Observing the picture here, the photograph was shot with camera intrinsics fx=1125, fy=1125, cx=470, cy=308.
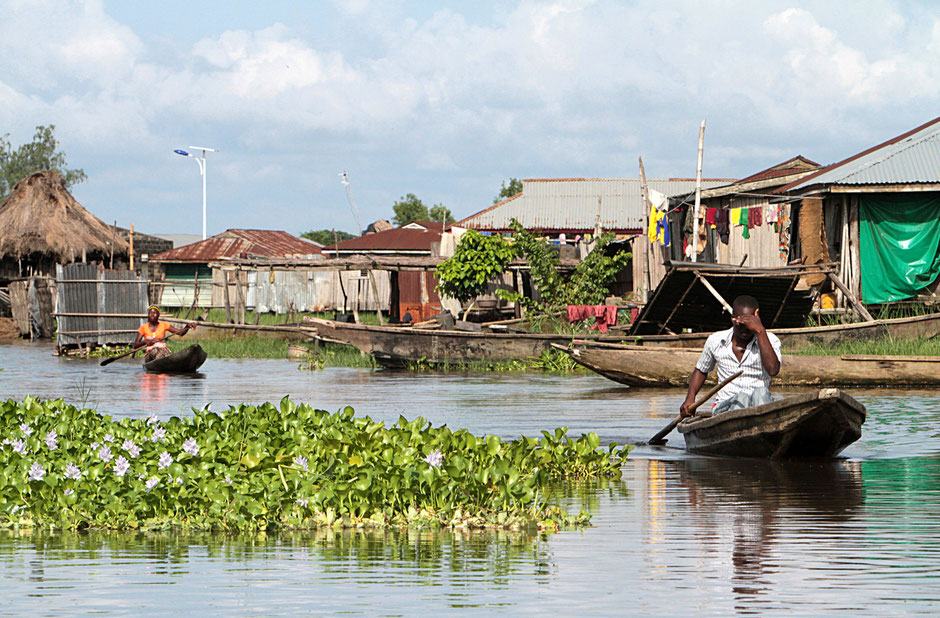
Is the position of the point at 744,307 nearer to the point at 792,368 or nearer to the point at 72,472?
the point at 72,472

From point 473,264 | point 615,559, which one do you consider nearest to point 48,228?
point 473,264

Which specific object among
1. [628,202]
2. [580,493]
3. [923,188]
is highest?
[628,202]

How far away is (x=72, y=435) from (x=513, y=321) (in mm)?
15072

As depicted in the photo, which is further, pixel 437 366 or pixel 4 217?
pixel 4 217

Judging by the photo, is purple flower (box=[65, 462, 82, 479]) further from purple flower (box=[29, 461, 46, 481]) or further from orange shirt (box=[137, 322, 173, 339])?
orange shirt (box=[137, 322, 173, 339])

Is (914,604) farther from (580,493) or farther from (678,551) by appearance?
(580,493)

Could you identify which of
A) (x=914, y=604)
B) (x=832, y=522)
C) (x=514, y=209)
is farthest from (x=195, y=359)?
(x=514, y=209)

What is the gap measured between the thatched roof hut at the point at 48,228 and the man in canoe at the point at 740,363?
2685 cm

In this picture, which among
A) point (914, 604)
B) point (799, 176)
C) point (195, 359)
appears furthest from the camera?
point (799, 176)

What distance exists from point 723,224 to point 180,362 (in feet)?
33.8

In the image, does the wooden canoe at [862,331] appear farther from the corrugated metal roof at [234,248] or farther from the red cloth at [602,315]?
the corrugated metal roof at [234,248]

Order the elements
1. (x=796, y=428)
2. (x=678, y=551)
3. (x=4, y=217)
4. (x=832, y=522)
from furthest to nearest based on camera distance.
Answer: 1. (x=4, y=217)
2. (x=796, y=428)
3. (x=832, y=522)
4. (x=678, y=551)

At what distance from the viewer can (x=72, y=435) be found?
26.0 ft

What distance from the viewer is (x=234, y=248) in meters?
42.6
